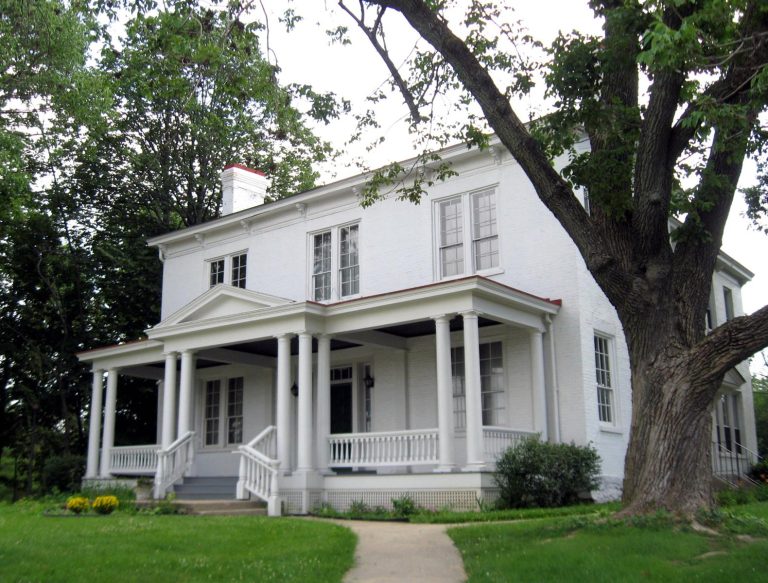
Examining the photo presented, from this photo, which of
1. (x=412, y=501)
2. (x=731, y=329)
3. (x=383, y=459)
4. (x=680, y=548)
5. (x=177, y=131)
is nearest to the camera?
(x=680, y=548)

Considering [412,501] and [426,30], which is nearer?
[426,30]

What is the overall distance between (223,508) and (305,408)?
254 cm

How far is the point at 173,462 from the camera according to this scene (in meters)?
18.6

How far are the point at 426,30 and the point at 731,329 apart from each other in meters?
5.46

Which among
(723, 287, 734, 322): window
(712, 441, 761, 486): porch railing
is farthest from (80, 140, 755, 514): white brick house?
(723, 287, 734, 322): window

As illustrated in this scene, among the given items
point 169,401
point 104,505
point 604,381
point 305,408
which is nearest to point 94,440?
point 169,401

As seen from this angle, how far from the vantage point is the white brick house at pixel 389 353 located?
16203 millimetres

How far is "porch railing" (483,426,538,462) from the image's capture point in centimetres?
1574

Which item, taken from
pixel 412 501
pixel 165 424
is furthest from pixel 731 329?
pixel 165 424

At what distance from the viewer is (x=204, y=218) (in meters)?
33.3

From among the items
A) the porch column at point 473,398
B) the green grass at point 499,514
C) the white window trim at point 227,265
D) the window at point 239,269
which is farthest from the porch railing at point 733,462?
the window at point 239,269

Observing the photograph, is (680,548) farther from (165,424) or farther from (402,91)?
(165,424)

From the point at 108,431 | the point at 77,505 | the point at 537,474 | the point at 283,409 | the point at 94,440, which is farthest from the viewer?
the point at 94,440

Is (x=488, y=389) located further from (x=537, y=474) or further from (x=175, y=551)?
(x=175, y=551)
